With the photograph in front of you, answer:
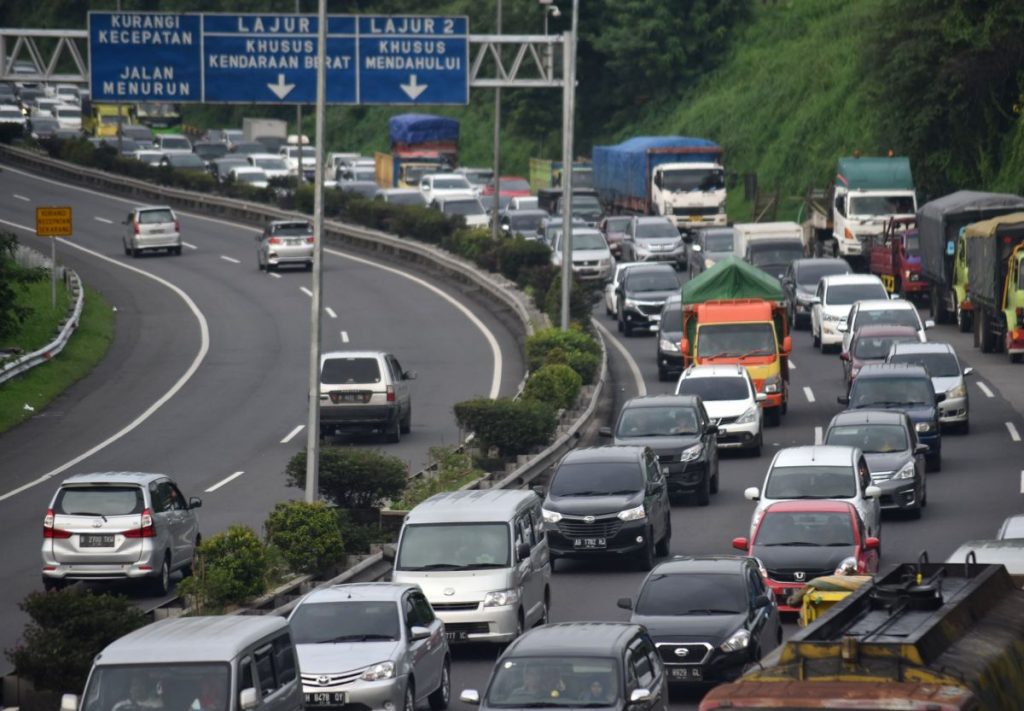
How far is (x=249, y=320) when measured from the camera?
54.8 meters

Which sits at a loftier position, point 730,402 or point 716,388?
point 716,388

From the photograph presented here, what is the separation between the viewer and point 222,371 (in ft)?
154

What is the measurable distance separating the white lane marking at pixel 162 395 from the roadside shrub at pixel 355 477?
7.53 m

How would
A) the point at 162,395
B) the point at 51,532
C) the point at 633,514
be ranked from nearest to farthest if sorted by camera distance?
the point at 51,532, the point at 633,514, the point at 162,395

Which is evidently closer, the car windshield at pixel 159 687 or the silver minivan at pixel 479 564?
the car windshield at pixel 159 687

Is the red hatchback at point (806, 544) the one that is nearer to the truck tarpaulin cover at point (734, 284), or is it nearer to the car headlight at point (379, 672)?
the car headlight at point (379, 672)

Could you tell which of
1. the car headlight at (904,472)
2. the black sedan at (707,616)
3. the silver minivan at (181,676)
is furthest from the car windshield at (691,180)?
the silver minivan at (181,676)

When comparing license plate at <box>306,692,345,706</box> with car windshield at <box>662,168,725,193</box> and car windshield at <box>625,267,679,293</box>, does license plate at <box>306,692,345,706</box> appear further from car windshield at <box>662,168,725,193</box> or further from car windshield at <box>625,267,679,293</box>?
car windshield at <box>662,168,725,193</box>

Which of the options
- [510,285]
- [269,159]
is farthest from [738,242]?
[269,159]

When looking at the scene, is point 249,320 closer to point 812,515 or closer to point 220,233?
point 220,233

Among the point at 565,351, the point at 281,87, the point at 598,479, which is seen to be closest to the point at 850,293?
the point at 565,351

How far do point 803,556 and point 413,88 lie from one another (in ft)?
64.6

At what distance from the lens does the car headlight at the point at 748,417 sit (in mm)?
36031

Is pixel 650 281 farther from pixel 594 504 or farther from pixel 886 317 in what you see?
pixel 594 504
